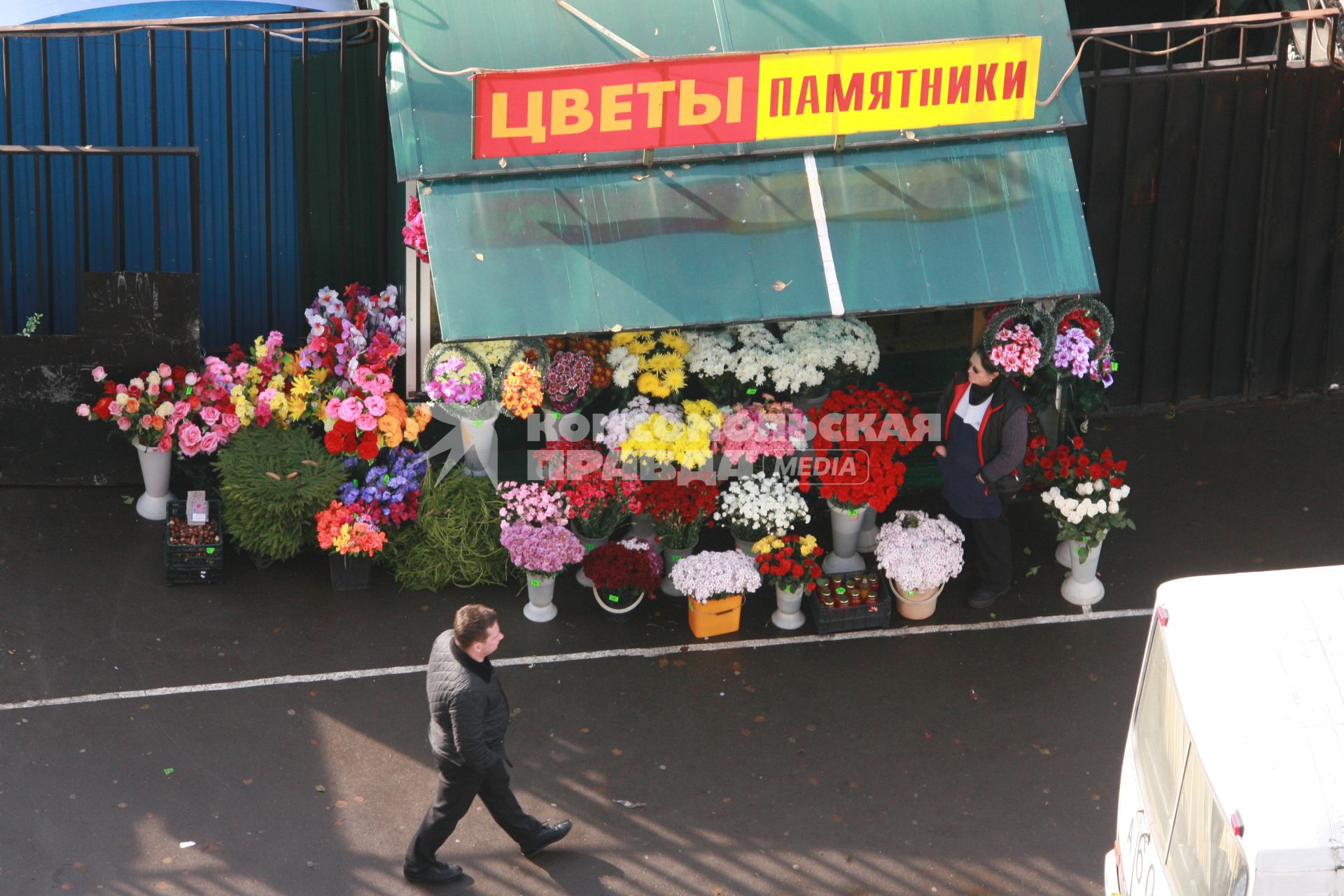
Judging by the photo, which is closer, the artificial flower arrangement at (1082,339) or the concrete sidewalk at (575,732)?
the concrete sidewalk at (575,732)

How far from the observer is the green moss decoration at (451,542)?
9.50m

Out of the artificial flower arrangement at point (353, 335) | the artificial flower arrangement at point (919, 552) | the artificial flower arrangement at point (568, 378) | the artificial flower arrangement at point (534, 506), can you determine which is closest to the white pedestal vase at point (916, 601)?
A: the artificial flower arrangement at point (919, 552)

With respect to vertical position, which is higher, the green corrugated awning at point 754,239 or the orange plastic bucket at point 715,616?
the green corrugated awning at point 754,239

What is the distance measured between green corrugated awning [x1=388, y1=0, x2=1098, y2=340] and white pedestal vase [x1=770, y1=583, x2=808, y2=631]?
5.68 ft

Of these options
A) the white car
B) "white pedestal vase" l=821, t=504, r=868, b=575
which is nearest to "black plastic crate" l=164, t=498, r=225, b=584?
"white pedestal vase" l=821, t=504, r=868, b=575

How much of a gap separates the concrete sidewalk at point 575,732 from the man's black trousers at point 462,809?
22cm

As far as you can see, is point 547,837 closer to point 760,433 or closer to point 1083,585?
point 760,433

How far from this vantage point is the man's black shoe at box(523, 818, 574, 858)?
750 cm

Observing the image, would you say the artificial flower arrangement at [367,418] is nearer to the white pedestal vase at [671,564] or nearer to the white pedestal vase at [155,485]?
the white pedestal vase at [155,485]

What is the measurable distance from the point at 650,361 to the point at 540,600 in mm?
1537

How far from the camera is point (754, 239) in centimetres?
858

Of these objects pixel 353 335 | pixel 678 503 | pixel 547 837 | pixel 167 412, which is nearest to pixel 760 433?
pixel 678 503

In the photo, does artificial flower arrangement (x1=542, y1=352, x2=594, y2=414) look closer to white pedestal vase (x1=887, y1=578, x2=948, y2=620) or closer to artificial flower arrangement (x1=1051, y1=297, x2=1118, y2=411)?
white pedestal vase (x1=887, y1=578, x2=948, y2=620)

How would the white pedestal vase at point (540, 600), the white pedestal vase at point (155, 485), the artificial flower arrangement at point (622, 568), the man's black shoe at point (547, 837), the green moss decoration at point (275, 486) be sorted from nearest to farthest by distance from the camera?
the man's black shoe at point (547, 837) → the artificial flower arrangement at point (622, 568) → the white pedestal vase at point (540, 600) → the green moss decoration at point (275, 486) → the white pedestal vase at point (155, 485)
